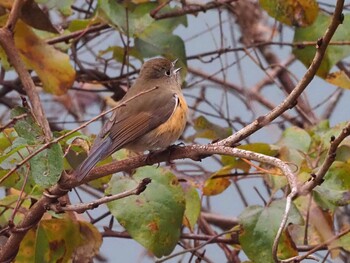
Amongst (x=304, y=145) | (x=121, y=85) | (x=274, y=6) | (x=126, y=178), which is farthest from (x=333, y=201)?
(x=121, y=85)

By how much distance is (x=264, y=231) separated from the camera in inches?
115

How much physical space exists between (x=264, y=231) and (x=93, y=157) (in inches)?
24.5

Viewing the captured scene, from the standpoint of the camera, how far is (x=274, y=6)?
362 cm

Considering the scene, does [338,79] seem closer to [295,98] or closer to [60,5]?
[60,5]

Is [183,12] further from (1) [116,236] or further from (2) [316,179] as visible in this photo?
(2) [316,179]

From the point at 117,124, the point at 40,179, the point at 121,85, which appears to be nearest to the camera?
the point at 40,179

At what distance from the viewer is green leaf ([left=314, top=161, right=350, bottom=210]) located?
118 inches

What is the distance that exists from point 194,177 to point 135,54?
0.79 metres

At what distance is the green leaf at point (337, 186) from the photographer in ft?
9.81

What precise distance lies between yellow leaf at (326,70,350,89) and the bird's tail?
1.02 metres

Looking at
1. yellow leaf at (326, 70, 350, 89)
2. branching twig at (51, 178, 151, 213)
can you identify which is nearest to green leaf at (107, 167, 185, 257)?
branching twig at (51, 178, 151, 213)

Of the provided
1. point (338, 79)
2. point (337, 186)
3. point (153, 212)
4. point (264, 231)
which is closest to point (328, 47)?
point (338, 79)

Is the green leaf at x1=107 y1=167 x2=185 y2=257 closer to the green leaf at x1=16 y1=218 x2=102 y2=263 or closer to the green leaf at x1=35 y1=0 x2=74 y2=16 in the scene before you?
the green leaf at x1=16 y1=218 x2=102 y2=263

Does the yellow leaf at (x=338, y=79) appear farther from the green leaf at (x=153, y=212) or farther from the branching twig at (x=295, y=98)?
the branching twig at (x=295, y=98)
